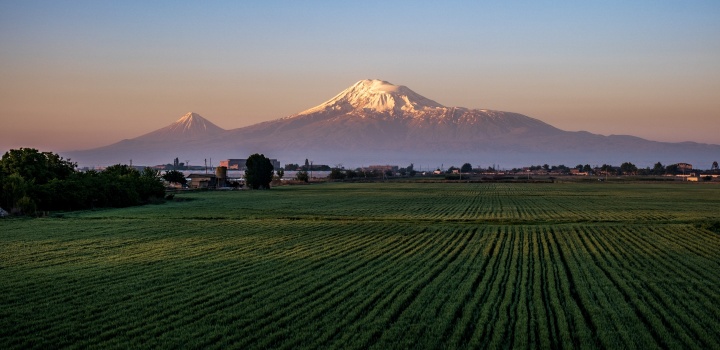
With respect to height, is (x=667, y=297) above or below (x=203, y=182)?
below

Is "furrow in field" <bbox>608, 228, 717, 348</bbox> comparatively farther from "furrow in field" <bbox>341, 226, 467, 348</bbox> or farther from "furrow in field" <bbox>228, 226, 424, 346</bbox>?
"furrow in field" <bbox>228, 226, 424, 346</bbox>

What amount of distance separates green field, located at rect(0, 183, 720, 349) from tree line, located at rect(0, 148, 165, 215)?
14071 mm

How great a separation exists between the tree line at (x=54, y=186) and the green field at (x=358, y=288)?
1407 cm

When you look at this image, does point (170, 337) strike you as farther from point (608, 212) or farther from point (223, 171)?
point (223, 171)

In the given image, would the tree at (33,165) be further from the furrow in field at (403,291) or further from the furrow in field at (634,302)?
the furrow in field at (634,302)

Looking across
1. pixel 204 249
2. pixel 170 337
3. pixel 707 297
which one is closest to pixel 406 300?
pixel 170 337

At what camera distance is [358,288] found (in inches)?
675

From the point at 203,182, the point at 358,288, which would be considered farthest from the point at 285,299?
the point at 203,182

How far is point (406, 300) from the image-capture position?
51.6 ft

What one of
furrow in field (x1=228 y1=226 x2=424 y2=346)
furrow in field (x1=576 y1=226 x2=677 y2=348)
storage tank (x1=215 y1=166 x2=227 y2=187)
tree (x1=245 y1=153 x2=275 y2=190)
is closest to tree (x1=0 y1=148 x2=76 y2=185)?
furrow in field (x1=228 y1=226 x2=424 y2=346)

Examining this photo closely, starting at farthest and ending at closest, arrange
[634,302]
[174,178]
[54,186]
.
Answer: [174,178]
[54,186]
[634,302]

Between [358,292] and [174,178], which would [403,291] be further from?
[174,178]

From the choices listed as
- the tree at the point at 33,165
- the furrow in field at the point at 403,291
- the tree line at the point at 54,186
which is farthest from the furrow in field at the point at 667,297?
the tree at the point at 33,165

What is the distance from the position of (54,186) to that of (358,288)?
128ft
